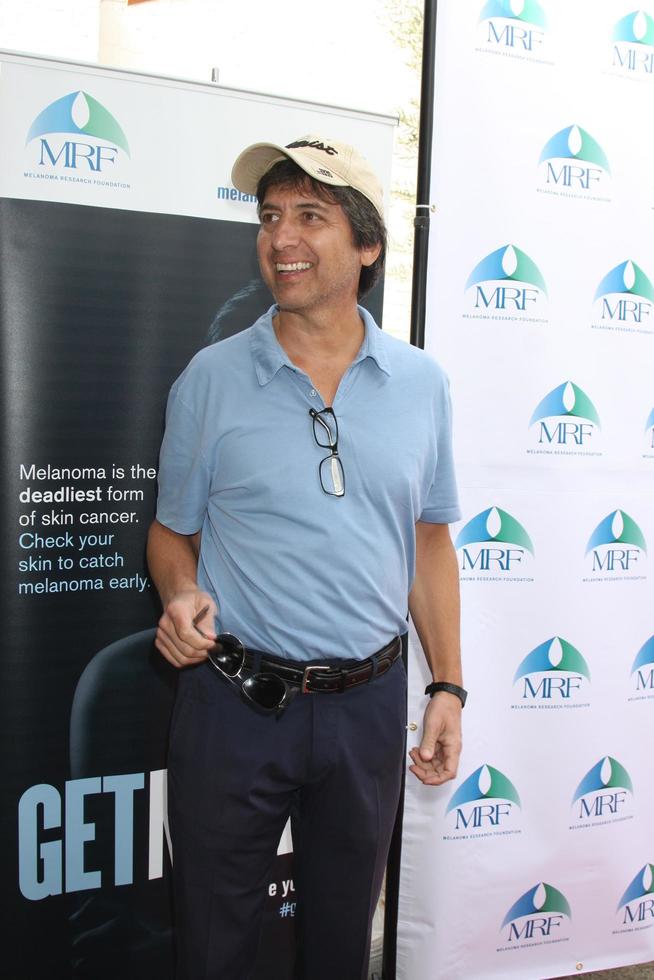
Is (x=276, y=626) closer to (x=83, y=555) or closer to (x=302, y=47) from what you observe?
(x=83, y=555)

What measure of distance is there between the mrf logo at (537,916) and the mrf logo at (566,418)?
120 centimetres

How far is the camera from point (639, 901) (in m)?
2.34

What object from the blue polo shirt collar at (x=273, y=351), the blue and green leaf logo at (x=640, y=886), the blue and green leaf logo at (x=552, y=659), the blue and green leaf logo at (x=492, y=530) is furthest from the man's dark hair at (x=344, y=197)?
the blue and green leaf logo at (x=640, y=886)

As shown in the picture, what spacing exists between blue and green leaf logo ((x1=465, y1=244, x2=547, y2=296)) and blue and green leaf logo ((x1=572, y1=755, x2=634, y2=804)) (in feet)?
4.28

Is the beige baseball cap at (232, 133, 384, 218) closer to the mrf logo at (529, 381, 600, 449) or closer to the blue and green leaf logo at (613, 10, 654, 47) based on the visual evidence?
the mrf logo at (529, 381, 600, 449)

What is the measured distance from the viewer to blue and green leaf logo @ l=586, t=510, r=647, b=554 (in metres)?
2.17

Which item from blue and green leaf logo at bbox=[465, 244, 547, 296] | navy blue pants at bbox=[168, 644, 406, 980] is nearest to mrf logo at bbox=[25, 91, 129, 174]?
blue and green leaf logo at bbox=[465, 244, 547, 296]

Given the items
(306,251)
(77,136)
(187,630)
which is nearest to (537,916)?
(187,630)

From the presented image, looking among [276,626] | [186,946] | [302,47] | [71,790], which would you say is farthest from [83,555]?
[302,47]

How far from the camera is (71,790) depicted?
6.46 feet

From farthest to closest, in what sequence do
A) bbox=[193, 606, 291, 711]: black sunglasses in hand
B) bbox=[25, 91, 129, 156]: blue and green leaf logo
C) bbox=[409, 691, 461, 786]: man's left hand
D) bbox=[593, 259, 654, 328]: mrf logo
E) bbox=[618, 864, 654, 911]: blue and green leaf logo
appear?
bbox=[618, 864, 654, 911]: blue and green leaf logo, bbox=[593, 259, 654, 328]: mrf logo, bbox=[25, 91, 129, 156]: blue and green leaf logo, bbox=[409, 691, 461, 786]: man's left hand, bbox=[193, 606, 291, 711]: black sunglasses in hand

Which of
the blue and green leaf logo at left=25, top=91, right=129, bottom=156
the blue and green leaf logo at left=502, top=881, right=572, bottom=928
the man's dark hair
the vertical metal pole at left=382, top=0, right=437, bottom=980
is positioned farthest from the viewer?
the blue and green leaf logo at left=502, top=881, right=572, bottom=928

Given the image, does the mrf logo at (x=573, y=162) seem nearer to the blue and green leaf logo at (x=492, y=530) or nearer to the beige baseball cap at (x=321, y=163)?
the beige baseball cap at (x=321, y=163)

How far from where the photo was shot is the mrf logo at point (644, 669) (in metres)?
2.26
